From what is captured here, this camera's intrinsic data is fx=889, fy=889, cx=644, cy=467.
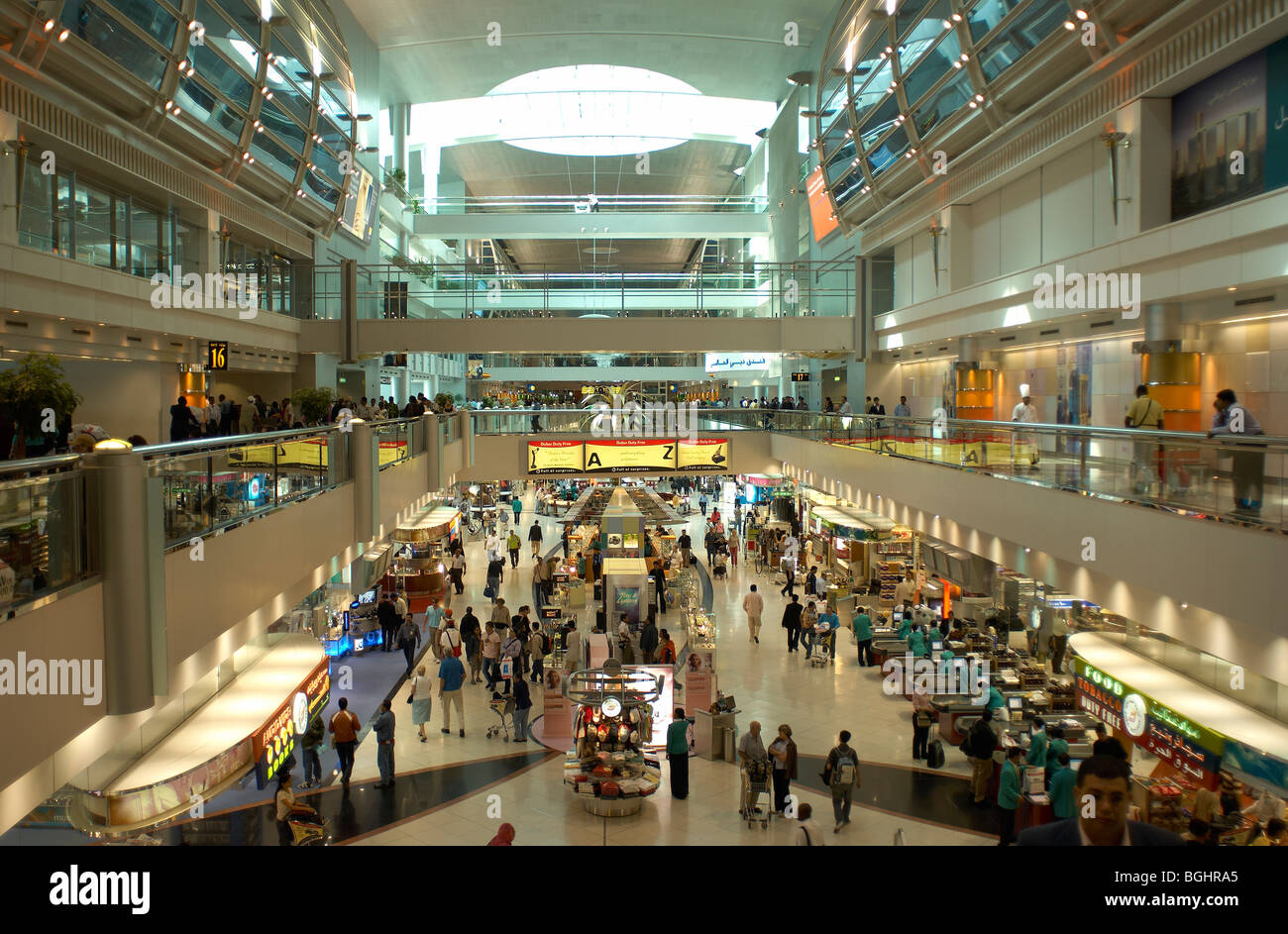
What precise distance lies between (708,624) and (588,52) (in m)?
23.8

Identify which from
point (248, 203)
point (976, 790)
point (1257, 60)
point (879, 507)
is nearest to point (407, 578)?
point (248, 203)

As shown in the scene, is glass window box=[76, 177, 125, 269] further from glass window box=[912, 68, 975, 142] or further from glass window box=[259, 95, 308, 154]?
glass window box=[912, 68, 975, 142]

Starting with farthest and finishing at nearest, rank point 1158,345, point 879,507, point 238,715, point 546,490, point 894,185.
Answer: point 546,490 < point 894,185 < point 879,507 < point 1158,345 < point 238,715

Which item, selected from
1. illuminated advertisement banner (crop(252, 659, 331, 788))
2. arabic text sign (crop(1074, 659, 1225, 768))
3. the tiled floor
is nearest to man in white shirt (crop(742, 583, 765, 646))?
the tiled floor

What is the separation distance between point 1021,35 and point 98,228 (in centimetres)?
1547

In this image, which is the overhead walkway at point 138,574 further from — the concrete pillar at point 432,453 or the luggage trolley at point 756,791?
the concrete pillar at point 432,453

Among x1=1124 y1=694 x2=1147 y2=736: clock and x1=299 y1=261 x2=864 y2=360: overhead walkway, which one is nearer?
x1=1124 y1=694 x2=1147 y2=736: clock

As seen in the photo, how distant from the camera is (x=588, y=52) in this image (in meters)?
32.2

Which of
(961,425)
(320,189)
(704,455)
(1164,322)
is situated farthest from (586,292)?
(1164,322)

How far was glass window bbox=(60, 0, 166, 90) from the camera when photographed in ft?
39.8

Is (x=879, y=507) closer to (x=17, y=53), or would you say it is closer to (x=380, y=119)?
(x=17, y=53)
